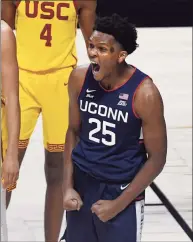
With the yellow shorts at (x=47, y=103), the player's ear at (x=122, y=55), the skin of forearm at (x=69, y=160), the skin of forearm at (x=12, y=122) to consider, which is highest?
the player's ear at (x=122, y=55)

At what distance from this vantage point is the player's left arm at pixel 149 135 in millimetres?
3947

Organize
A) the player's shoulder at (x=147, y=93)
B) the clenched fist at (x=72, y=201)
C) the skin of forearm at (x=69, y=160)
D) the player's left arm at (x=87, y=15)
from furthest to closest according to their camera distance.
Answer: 1. the player's left arm at (x=87, y=15)
2. the skin of forearm at (x=69, y=160)
3. the clenched fist at (x=72, y=201)
4. the player's shoulder at (x=147, y=93)

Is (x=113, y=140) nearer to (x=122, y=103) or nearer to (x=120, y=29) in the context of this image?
(x=122, y=103)

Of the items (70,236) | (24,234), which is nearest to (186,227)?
(24,234)

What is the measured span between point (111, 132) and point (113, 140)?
39 millimetres

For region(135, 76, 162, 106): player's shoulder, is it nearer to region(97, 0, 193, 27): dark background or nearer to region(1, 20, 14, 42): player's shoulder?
region(1, 20, 14, 42): player's shoulder

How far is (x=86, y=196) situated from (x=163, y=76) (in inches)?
282

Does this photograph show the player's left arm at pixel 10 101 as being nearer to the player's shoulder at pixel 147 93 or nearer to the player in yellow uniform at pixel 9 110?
the player in yellow uniform at pixel 9 110

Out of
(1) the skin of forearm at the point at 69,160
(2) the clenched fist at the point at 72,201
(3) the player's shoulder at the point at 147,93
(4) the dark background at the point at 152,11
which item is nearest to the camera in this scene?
(3) the player's shoulder at the point at 147,93

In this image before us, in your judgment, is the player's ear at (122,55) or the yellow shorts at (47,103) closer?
the player's ear at (122,55)

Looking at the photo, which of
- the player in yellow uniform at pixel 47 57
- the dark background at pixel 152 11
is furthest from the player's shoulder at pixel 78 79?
the dark background at pixel 152 11

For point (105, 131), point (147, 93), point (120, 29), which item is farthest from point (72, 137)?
point (120, 29)

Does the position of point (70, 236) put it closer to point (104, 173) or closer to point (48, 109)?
point (104, 173)

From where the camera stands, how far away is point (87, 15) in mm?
5363
